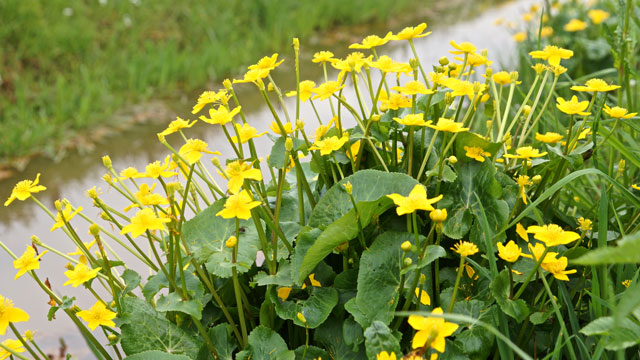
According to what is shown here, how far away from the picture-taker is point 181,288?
119 cm

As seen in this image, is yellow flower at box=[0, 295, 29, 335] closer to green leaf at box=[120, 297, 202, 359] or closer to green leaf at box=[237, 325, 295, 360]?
green leaf at box=[120, 297, 202, 359]

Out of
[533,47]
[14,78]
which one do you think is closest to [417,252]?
[533,47]

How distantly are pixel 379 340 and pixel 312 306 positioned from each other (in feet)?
0.63

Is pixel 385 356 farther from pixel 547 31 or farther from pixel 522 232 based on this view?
pixel 547 31

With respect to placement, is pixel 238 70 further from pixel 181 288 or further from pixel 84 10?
pixel 181 288

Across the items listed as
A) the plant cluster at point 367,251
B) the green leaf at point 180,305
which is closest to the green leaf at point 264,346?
the plant cluster at point 367,251

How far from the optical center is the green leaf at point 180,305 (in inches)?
42.3

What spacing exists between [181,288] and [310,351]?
0.28 meters

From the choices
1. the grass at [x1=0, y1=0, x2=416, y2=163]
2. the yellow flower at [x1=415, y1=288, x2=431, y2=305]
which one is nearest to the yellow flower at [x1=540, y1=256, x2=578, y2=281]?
the yellow flower at [x1=415, y1=288, x2=431, y2=305]

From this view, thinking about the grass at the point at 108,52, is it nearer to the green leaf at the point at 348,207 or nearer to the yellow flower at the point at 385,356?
the green leaf at the point at 348,207

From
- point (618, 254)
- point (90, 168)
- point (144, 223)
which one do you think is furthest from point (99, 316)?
point (90, 168)

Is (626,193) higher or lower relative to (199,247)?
lower

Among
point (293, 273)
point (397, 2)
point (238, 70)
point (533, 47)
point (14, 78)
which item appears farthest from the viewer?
point (397, 2)

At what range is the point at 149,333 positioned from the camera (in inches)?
46.0
